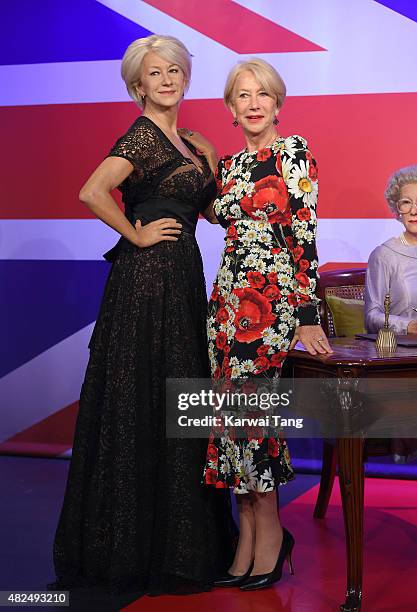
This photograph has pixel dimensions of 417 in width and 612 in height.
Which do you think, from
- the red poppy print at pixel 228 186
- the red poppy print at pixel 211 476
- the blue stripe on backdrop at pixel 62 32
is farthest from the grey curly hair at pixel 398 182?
the blue stripe on backdrop at pixel 62 32

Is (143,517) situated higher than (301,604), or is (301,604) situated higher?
(143,517)

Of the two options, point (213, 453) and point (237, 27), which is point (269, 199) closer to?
point (213, 453)

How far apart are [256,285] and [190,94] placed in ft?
7.92

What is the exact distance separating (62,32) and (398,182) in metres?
2.52

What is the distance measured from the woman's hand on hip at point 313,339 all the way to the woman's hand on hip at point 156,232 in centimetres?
61

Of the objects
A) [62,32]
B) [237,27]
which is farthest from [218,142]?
[62,32]

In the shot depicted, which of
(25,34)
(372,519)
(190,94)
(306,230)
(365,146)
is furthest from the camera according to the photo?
(25,34)

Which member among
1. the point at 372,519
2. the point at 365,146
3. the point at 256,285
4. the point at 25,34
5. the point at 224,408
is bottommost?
the point at 372,519

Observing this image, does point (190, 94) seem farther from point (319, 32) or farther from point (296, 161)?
point (296, 161)

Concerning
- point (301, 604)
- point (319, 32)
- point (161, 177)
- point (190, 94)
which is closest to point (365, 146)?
point (319, 32)

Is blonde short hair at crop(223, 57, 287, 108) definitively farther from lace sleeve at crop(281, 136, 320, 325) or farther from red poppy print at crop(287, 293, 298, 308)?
red poppy print at crop(287, 293, 298, 308)

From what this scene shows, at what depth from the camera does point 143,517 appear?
330 centimetres

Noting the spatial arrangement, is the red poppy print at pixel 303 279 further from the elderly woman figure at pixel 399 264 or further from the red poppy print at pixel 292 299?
the elderly woman figure at pixel 399 264

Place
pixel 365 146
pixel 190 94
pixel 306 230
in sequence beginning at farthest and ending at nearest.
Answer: pixel 190 94 < pixel 365 146 < pixel 306 230
